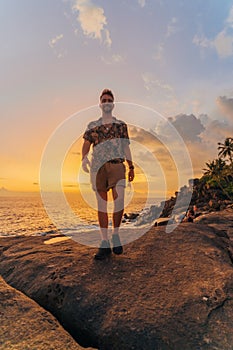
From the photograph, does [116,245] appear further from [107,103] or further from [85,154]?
[107,103]

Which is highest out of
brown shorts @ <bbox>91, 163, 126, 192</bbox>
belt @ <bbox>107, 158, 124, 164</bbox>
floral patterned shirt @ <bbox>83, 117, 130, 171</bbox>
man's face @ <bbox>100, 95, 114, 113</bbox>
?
man's face @ <bbox>100, 95, 114, 113</bbox>

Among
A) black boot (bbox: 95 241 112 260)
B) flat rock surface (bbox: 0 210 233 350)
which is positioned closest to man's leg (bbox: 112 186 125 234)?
black boot (bbox: 95 241 112 260)

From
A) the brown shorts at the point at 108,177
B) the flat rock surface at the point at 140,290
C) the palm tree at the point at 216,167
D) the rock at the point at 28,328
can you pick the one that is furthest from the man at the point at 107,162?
the palm tree at the point at 216,167

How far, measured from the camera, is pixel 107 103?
5.32 meters

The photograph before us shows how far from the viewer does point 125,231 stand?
23.0ft

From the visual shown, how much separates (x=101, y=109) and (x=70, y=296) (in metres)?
3.52

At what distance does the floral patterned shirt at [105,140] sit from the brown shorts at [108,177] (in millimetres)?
134

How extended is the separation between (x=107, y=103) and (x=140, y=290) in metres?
3.49

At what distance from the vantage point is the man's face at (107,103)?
17.5 ft

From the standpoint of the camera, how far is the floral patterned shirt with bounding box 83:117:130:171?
5.25m

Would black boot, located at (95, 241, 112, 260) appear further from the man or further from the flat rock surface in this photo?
the flat rock surface

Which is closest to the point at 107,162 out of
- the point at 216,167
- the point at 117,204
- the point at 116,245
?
the point at 117,204

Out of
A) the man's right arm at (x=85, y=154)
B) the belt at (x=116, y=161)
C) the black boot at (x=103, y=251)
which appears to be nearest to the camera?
the black boot at (x=103, y=251)

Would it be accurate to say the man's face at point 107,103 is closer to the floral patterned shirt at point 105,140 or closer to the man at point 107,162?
the man at point 107,162
